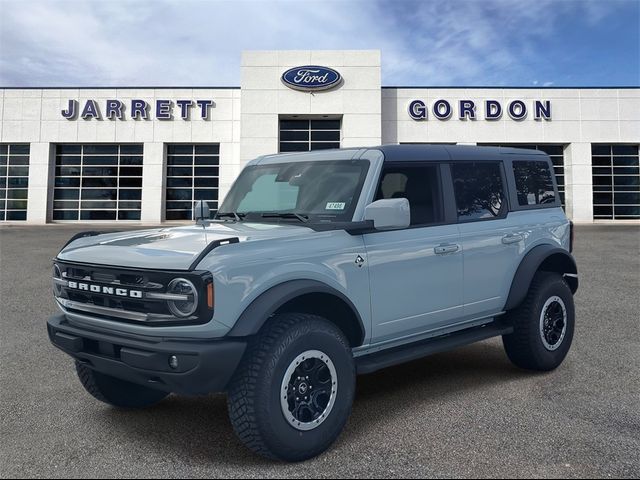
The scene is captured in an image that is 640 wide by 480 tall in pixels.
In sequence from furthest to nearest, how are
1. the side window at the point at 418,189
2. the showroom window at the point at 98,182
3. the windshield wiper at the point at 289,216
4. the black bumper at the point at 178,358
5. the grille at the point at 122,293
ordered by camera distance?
the showroom window at the point at 98,182, the side window at the point at 418,189, the windshield wiper at the point at 289,216, the grille at the point at 122,293, the black bumper at the point at 178,358

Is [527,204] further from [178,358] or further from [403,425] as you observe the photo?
[178,358]

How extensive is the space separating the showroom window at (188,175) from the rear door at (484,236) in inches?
1010

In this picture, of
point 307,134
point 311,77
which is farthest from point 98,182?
point 311,77

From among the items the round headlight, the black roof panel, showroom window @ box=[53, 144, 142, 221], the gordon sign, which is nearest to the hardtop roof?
the black roof panel

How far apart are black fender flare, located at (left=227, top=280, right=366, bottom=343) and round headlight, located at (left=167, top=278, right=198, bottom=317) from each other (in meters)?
0.26

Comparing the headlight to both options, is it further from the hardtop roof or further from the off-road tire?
the hardtop roof

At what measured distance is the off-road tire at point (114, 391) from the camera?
12.9 feet

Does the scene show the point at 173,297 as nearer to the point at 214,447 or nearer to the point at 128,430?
the point at 214,447

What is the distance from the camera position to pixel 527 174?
17.5 ft

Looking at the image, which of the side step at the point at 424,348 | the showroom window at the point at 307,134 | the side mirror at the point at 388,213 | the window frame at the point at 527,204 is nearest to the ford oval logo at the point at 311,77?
the showroom window at the point at 307,134

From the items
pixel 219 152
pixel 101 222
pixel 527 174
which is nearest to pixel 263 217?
pixel 527 174

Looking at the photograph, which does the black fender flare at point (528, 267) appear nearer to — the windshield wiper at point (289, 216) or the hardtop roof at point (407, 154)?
the hardtop roof at point (407, 154)

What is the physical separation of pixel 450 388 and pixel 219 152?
2634 centimetres

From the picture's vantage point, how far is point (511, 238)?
477 cm
